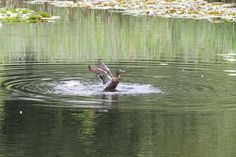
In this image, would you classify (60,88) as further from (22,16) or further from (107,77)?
(22,16)

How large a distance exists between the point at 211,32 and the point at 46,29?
741 centimetres

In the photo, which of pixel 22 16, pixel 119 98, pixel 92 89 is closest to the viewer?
pixel 119 98

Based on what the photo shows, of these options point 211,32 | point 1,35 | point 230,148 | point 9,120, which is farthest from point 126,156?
point 211,32

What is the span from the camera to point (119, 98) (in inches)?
608

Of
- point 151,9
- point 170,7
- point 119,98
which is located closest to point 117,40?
point 119,98

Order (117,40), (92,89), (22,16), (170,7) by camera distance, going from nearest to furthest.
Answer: (92,89) → (117,40) → (22,16) → (170,7)

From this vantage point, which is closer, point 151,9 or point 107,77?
point 107,77

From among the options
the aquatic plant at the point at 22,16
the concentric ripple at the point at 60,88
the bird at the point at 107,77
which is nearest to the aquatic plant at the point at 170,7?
the aquatic plant at the point at 22,16

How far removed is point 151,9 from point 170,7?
1234mm

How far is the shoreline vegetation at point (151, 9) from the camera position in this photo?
130 feet

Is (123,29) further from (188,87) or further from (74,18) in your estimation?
(188,87)

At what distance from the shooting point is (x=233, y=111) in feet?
45.8

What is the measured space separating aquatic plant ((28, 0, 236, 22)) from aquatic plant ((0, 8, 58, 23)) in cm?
745

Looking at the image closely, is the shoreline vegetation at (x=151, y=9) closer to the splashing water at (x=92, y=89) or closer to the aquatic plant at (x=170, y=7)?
the aquatic plant at (x=170, y=7)
